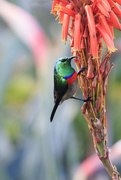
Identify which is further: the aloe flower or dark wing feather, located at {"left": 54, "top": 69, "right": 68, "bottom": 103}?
dark wing feather, located at {"left": 54, "top": 69, "right": 68, "bottom": 103}

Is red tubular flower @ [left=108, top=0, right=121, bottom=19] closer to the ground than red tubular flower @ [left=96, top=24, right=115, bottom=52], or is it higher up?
higher up

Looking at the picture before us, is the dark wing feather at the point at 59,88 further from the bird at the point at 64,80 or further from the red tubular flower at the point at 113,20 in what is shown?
the red tubular flower at the point at 113,20

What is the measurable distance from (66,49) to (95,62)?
1353 mm

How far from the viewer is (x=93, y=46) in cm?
111

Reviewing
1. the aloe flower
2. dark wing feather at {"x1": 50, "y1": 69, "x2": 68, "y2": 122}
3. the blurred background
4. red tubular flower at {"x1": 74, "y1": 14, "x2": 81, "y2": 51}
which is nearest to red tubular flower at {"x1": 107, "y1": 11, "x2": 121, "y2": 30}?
the aloe flower

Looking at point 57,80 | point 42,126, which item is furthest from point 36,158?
point 57,80

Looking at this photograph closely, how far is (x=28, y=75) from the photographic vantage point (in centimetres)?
503

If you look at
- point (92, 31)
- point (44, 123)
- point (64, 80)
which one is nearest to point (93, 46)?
point (92, 31)

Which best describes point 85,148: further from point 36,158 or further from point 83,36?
point 83,36

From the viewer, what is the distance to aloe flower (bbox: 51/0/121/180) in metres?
1.12

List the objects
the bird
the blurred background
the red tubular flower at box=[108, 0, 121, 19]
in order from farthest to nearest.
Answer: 1. the blurred background
2. the bird
3. the red tubular flower at box=[108, 0, 121, 19]

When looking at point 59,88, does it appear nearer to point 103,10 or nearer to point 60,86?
point 60,86

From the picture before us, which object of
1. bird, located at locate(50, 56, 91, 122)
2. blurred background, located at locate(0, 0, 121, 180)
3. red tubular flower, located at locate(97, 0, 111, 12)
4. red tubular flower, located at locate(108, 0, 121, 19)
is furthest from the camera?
blurred background, located at locate(0, 0, 121, 180)

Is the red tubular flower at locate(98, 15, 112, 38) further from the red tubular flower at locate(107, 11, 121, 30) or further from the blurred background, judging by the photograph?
the blurred background
